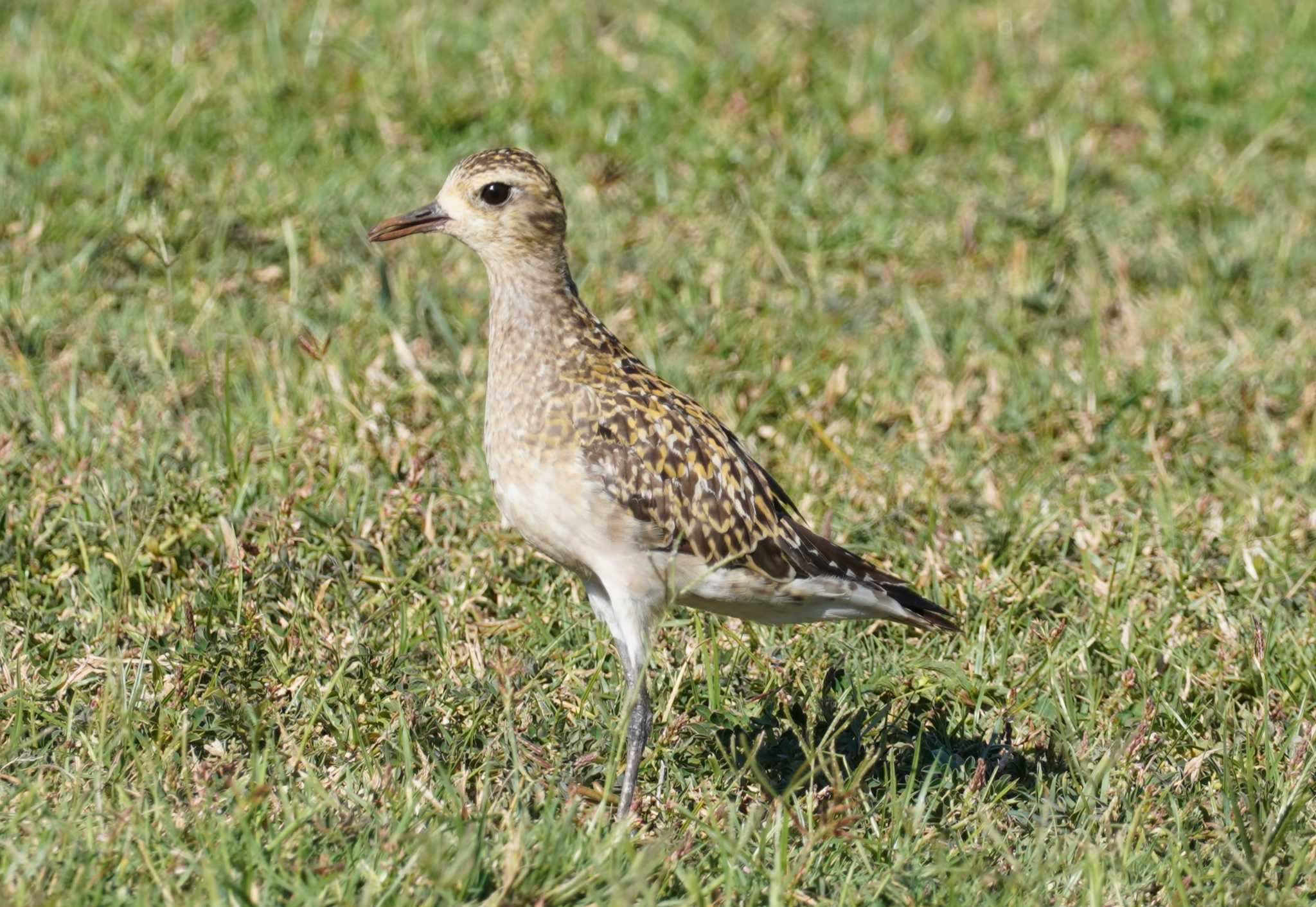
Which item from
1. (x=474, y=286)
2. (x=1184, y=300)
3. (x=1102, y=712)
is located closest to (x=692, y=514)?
(x=1102, y=712)

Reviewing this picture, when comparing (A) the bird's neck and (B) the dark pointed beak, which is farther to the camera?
(B) the dark pointed beak

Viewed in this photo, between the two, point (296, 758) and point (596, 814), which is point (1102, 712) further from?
point (296, 758)

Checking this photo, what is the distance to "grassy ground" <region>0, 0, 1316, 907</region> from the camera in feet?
16.6

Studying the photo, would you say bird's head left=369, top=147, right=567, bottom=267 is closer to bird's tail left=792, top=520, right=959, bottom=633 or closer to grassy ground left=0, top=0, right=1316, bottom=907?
grassy ground left=0, top=0, right=1316, bottom=907

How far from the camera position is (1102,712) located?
5945 millimetres

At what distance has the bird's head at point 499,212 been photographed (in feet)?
19.0

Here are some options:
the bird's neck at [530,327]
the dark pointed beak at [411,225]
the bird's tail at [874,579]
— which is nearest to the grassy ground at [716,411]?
the bird's tail at [874,579]

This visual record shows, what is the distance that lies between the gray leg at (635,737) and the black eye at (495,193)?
5.33 feet

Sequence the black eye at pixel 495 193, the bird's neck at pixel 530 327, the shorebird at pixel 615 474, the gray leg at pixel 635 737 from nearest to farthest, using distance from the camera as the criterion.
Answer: the gray leg at pixel 635 737 → the shorebird at pixel 615 474 → the bird's neck at pixel 530 327 → the black eye at pixel 495 193

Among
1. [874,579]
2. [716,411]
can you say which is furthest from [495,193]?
[716,411]

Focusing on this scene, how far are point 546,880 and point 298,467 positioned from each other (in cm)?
277

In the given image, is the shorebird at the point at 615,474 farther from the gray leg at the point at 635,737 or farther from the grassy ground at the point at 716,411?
the grassy ground at the point at 716,411

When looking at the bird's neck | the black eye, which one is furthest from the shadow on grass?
the black eye

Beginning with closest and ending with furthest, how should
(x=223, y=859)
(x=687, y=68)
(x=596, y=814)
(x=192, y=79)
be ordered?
(x=223, y=859) → (x=596, y=814) → (x=192, y=79) → (x=687, y=68)
